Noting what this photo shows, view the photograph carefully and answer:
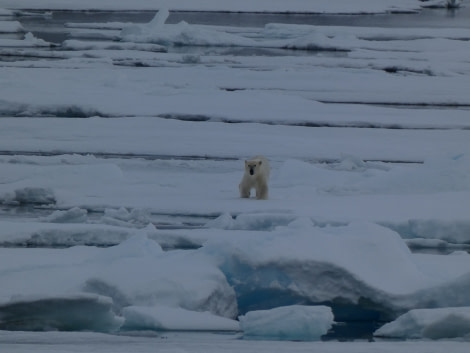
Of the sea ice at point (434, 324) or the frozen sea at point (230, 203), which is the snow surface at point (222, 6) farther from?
the sea ice at point (434, 324)

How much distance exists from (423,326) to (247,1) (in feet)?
87.0

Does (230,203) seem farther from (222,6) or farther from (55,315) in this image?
(222,6)

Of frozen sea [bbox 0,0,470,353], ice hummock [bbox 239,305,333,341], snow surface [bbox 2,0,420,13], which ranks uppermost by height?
snow surface [bbox 2,0,420,13]

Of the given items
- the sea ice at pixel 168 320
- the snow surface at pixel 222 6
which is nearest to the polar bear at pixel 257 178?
the sea ice at pixel 168 320

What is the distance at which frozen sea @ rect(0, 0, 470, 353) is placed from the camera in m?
4.07

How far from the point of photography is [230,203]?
6750mm

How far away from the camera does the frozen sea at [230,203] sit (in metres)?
4.07

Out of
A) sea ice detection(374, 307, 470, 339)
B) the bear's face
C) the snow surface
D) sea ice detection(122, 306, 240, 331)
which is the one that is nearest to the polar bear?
the bear's face

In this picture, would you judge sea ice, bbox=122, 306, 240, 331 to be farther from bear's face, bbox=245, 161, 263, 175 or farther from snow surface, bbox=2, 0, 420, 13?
snow surface, bbox=2, 0, 420, 13

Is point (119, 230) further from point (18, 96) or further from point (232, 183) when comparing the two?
point (18, 96)

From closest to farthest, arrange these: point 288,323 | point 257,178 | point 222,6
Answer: point 288,323, point 257,178, point 222,6

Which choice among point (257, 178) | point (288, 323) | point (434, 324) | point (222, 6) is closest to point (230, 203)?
point (257, 178)

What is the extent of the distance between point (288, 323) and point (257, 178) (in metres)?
2.67

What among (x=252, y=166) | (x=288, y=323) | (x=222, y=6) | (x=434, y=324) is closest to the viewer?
(x=434, y=324)
